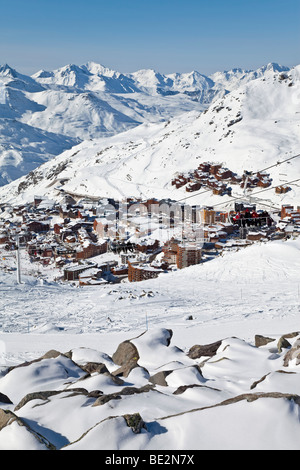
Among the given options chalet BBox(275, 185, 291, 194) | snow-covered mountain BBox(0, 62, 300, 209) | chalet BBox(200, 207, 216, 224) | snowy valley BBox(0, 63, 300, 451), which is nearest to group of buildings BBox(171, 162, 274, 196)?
chalet BBox(275, 185, 291, 194)

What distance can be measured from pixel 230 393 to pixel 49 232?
36759 millimetres

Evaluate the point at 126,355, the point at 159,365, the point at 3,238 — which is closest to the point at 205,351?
the point at 159,365

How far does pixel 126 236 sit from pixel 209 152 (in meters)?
28.0

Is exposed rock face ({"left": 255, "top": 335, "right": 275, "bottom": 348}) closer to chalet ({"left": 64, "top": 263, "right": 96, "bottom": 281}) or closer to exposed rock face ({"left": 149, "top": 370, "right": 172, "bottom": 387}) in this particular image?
exposed rock face ({"left": 149, "top": 370, "right": 172, "bottom": 387})

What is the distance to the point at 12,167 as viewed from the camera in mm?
141750

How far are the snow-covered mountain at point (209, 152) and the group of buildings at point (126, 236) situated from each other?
22.1 ft

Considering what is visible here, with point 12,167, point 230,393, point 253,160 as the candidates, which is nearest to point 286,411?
point 230,393

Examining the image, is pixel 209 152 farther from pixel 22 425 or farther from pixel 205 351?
pixel 22 425

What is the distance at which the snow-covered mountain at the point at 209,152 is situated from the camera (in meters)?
48.1

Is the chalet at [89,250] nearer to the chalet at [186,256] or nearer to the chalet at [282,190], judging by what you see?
the chalet at [186,256]

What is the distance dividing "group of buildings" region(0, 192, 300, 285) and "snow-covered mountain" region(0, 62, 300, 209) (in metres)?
6.75

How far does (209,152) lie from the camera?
182 ft

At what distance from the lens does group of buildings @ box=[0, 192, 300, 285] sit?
23.1 metres

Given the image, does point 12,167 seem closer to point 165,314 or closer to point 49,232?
point 49,232
